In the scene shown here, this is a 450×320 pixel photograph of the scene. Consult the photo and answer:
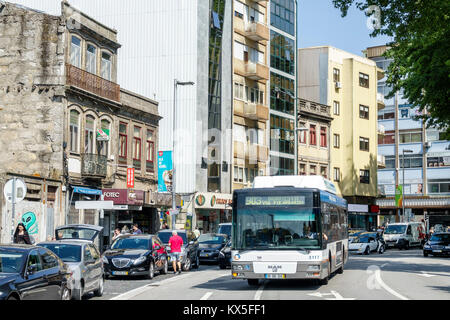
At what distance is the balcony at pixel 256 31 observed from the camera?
5734 centimetres

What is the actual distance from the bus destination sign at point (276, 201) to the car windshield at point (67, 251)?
16.4 feet

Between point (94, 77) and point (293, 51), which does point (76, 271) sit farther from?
point (293, 51)

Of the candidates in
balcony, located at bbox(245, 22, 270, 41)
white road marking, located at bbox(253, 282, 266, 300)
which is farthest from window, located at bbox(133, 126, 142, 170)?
white road marking, located at bbox(253, 282, 266, 300)

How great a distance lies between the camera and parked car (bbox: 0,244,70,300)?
11724 millimetres

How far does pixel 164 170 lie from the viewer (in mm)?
45469

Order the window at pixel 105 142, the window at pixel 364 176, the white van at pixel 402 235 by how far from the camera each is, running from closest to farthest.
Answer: the window at pixel 105 142 → the white van at pixel 402 235 → the window at pixel 364 176

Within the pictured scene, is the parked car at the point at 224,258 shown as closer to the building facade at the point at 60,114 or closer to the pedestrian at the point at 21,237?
the building facade at the point at 60,114

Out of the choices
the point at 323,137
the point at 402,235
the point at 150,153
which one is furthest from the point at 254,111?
the point at 150,153

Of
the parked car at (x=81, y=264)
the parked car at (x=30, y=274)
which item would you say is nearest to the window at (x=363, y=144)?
the parked car at (x=81, y=264)

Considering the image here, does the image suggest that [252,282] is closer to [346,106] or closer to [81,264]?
[81,264]
